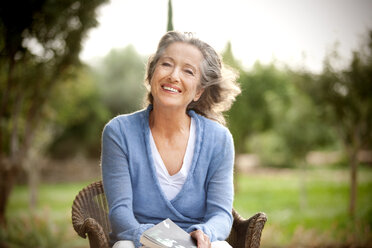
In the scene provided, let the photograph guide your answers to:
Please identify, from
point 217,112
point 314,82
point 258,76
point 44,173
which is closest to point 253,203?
point 258,76

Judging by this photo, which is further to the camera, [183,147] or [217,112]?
[217,112]

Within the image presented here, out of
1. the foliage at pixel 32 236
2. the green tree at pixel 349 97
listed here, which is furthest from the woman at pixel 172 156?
the green tree at pixel 349 97

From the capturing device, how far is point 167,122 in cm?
191

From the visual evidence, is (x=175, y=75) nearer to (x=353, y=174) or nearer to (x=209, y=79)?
(x=209, y=79)

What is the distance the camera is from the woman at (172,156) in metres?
1.73

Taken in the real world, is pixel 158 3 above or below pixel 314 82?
above

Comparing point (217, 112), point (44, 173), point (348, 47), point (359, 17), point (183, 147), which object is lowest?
point (44, 173)

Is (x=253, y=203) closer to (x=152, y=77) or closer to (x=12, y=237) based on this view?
(x=12, y=237)

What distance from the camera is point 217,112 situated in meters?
2.16

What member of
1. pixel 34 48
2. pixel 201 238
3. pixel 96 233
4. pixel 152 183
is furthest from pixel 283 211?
pixel 96 233

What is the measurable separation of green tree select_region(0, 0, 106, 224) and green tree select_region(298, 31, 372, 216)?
353 centimetres

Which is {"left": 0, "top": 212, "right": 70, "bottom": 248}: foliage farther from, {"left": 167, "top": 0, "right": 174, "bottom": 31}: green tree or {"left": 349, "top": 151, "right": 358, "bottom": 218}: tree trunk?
{"left": 349, "top": 151, "right": 358, "bottom": 218}: tree trunk

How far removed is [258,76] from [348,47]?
398 centimetres

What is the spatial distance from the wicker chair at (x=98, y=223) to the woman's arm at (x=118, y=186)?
0.09 metres
